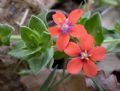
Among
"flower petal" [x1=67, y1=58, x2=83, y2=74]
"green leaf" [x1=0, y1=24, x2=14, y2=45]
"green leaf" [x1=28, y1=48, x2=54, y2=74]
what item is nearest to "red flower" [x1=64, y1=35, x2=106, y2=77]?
"flower petal" [x1=67, y1=58, x2=83, y2=74]

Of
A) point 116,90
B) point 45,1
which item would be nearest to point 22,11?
point 45,1

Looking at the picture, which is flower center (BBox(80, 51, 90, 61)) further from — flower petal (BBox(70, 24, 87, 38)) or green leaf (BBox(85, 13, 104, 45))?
green leaf (BBox(85, 13, 104, 45))

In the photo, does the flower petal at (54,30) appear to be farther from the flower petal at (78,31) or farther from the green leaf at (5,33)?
the green leaf at (5,33)

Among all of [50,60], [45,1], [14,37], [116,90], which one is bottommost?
[116,90]

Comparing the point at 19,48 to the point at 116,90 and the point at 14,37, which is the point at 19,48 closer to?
the point at 14,37

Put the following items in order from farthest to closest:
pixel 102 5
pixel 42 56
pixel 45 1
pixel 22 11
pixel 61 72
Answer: pixel 102 5 < pixel 45 1 < pixel 22 11 < pixel 61 72 < pixel 42 56

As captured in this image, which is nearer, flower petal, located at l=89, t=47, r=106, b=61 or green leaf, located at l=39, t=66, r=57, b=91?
flower petal, located at l=89, t=47, r=106, b=61

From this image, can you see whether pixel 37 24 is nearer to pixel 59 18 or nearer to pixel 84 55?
pixel 59 18
